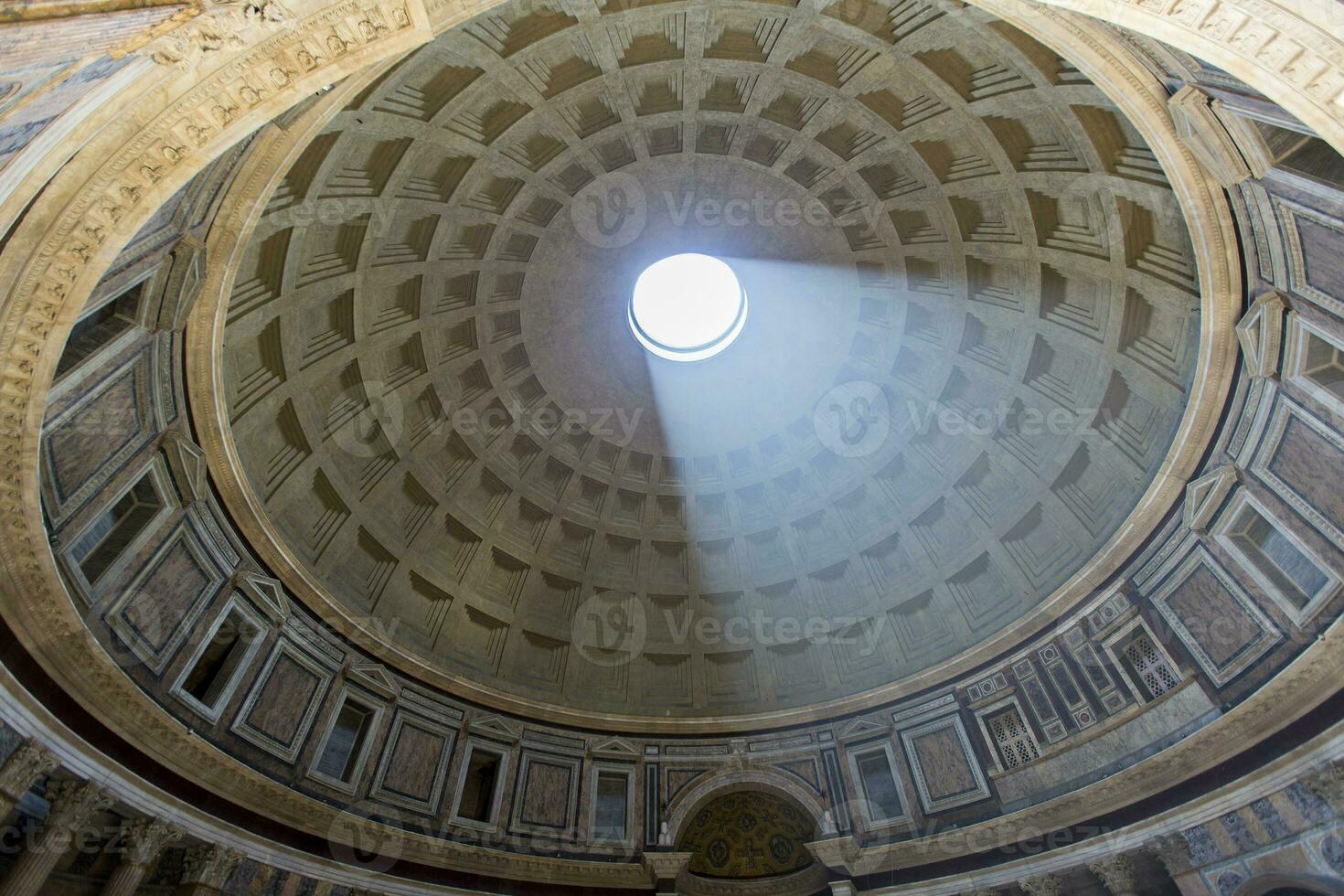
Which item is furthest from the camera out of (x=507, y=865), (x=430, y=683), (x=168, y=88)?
(x=430, y=683)

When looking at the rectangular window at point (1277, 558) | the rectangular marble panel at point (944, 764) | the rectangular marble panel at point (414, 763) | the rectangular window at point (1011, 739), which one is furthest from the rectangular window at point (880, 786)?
the rectangular marble panel at point (414, 763)

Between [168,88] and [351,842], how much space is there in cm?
1404

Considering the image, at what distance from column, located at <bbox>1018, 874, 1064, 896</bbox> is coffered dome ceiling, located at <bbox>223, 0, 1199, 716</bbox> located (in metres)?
5.99

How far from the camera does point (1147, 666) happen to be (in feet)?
51.0

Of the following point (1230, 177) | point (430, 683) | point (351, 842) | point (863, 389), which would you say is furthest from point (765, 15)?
point (351, 842)

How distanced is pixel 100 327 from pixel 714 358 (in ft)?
55.4

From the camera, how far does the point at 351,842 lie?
15266 mm

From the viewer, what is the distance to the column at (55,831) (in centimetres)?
1010

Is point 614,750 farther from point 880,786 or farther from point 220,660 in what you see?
point 220,660

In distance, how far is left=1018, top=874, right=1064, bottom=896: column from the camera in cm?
1436

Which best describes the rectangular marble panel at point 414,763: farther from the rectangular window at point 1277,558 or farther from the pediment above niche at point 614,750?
the rectangular window at point 1277,558

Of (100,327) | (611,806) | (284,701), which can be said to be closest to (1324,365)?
(611,806)

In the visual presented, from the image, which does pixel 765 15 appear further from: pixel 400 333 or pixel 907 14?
pixel 400 333

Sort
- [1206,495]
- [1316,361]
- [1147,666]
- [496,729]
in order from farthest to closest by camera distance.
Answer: [496,729] < [1147,666] < [1206,495] < [1316,361]
